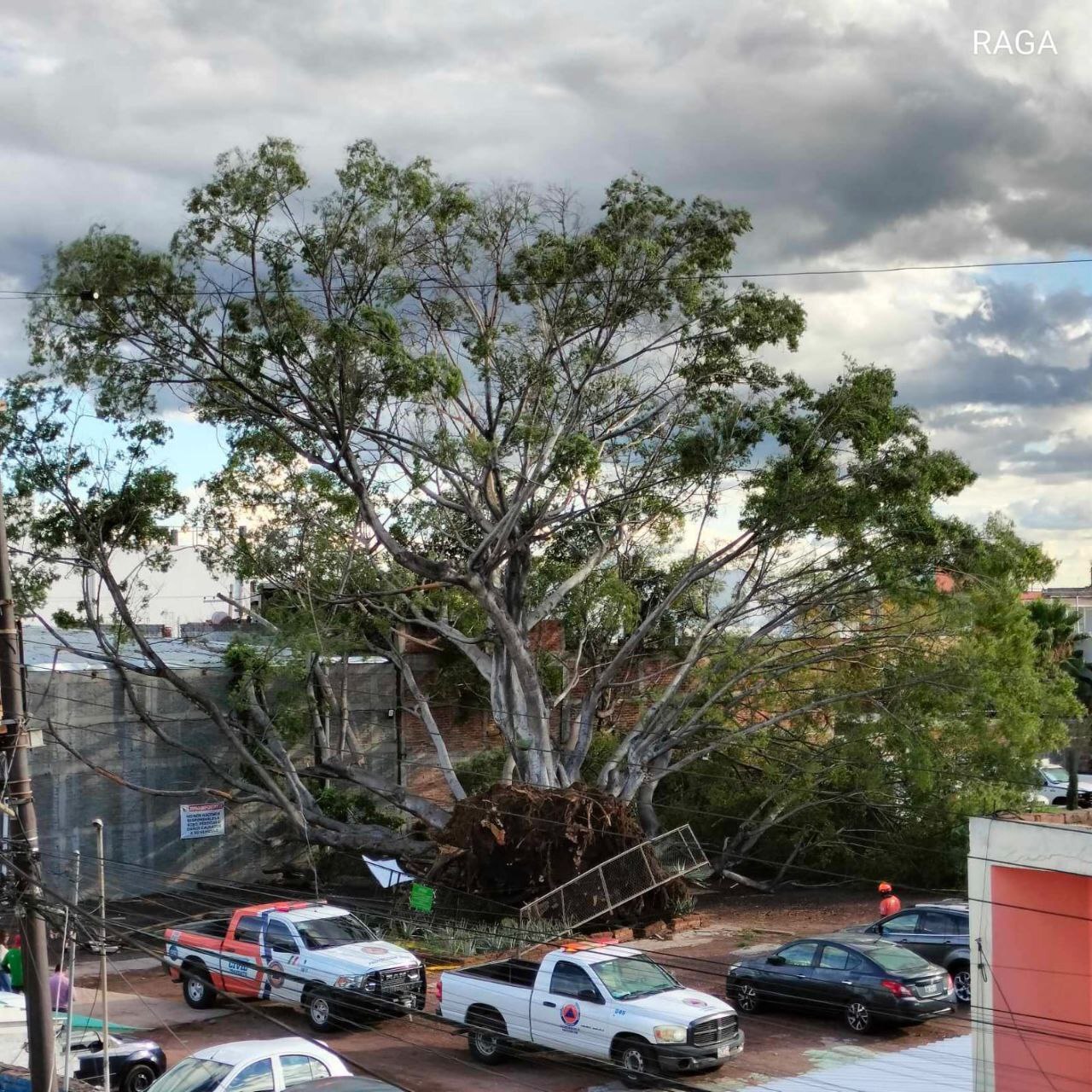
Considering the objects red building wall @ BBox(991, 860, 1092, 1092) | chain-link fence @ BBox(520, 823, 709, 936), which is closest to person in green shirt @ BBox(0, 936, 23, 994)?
chain-link fence @ BBox(520, 823, 709, 936)

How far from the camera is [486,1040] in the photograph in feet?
53.6

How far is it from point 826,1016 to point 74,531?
19.6 metres

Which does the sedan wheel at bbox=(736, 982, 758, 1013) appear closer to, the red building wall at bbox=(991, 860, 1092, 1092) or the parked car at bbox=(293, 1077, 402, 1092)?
the red building wall at bbox=(991, 860, 1092, 1092)

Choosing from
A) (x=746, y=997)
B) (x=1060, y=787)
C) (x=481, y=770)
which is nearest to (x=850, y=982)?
(x=746, y=997)

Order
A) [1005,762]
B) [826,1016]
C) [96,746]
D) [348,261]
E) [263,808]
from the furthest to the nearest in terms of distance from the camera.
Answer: [263,808] < [96,746] < [1005,762] < [348,261] < [826,1016]

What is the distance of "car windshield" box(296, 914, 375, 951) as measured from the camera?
19.0 meters

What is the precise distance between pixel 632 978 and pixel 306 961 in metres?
5.07

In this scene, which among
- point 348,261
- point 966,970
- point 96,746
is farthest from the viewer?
point 96,746

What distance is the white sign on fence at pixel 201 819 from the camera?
30578 mm

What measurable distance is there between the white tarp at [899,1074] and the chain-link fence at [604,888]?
23.8ft

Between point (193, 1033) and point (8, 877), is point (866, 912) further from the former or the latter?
point (8, 877)

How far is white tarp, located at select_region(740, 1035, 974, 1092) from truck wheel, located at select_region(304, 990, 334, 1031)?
18.7 ft

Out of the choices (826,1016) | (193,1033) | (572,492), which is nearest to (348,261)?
(572,492)

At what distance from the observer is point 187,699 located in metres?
31.0
